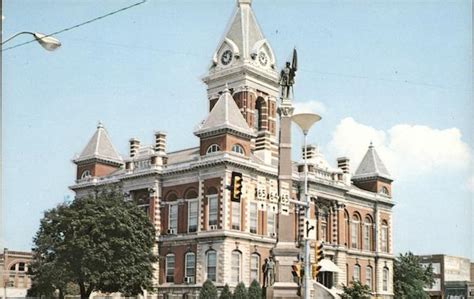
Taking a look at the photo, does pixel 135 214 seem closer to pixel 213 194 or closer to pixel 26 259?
pixel 213 194

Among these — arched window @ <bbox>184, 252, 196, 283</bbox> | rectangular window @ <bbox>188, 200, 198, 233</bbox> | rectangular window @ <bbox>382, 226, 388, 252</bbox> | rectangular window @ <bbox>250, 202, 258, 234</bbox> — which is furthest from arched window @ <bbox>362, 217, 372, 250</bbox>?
arched window @ <bbox>184, 252, 196, 283</bbox>

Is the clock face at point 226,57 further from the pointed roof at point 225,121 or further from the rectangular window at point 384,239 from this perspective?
the rectangular window at point 384,239

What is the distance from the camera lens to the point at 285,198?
31.4 m

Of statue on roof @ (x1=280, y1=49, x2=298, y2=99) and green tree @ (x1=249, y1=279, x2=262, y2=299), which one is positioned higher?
statue on roof @ (x1=280, y1=49, x2=298, y2=99)

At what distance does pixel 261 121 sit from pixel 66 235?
2712 cm

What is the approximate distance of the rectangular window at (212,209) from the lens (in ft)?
202

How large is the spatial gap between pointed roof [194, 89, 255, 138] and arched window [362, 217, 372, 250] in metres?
22.4

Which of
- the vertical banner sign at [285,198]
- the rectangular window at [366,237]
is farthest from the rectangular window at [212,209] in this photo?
the vertical banner sign at [285,198]

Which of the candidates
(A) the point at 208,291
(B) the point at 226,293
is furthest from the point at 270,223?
(A) the point at 208,291

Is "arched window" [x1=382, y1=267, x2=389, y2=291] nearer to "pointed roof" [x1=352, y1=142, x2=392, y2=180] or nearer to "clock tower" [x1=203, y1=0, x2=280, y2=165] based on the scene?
"pointed roof" [x1=352, y1=142, x2=392, y2=180]

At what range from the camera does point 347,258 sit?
249 ft

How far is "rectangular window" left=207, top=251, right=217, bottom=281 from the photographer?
60.9 meters

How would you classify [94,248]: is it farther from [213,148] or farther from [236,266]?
[213,148]

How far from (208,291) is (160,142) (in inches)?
601
